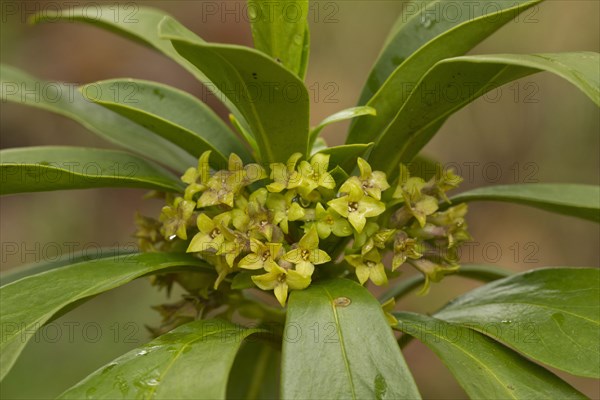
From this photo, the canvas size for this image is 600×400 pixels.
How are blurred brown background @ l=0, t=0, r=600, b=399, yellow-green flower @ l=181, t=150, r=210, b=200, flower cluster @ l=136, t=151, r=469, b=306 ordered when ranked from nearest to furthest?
flower cluster @ l=136, t=151, r=469, b=306, yellow-green flower @ l=181, t=150, r=210, b=200, blurred brown background @ l=0, t=0, r=600, b=399

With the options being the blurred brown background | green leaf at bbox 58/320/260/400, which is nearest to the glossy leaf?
green leaf at bbox 58/320/260/400

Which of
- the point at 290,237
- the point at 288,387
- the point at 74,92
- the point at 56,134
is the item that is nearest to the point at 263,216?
the point at 290,237

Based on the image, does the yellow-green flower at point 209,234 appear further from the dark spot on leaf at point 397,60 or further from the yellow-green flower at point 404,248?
the dark spot on leaf at point 397,60

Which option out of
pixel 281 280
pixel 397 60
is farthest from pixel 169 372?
pixel 397 60

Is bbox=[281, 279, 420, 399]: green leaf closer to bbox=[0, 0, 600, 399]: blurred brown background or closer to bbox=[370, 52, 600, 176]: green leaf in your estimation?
bbox=[370, 52, 600, 176]: green leaf

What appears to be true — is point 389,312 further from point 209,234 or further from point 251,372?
point 251,372

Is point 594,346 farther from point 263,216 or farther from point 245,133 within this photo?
point 245,133
